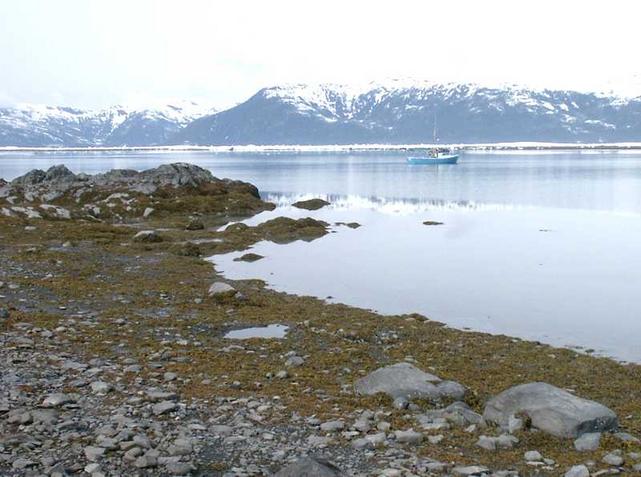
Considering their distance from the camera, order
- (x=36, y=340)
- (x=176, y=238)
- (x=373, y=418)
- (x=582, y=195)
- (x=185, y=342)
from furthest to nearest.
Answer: (x=582, y=195), (x=176, y=238), (x=185, y=342), (x=36, y=340), (x=373, y=418)

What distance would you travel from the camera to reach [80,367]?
16.1m

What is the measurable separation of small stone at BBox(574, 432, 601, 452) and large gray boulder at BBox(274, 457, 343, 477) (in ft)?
15.6

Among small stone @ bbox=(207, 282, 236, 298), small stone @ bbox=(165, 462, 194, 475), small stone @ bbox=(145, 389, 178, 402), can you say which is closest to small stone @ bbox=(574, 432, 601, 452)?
small stone @ bbox=(165, 462, 194, 475)

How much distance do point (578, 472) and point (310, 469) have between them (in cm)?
443

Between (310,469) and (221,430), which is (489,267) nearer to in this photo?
(221,430)

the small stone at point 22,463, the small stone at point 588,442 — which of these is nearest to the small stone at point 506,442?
the small stone at point 588,442

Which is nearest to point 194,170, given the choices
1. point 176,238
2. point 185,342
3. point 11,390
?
point 176,238

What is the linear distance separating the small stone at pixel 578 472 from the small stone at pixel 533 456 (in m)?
0.64

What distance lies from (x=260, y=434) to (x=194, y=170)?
73899 mm

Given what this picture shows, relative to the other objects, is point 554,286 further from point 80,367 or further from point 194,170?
point 194,170

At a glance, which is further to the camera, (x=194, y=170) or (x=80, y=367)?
(x=194, y=170)

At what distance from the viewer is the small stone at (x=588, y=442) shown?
468 inches

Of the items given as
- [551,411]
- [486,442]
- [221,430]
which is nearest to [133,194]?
[221,430]

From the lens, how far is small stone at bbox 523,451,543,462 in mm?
11430
